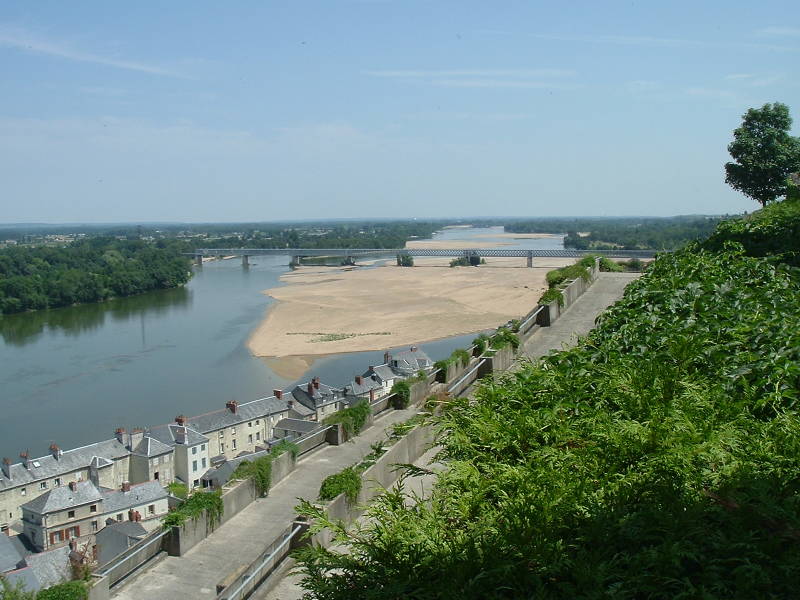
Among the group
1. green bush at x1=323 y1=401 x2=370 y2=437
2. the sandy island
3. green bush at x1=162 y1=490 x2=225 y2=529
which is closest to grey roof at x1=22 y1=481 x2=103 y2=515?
green bush at x1=323 y1=401 x2=370 y2=437

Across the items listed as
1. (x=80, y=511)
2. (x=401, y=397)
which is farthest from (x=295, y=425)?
(x=401, y=397)

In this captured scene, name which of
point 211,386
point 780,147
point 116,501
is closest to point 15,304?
point 211,386

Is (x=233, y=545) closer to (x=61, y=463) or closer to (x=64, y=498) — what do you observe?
(x=64, y=498)

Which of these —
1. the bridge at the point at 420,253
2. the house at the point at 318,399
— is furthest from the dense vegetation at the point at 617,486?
the bridge at the point at 420,253

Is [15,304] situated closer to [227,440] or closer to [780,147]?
[227,440]

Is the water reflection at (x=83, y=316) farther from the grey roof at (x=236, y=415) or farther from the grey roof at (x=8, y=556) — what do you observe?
the grey roof at (x=8, y=556)

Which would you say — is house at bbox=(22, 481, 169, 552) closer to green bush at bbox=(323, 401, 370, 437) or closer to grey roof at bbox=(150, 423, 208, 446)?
grey roof at bbox=(150, 423, 208, 446)
